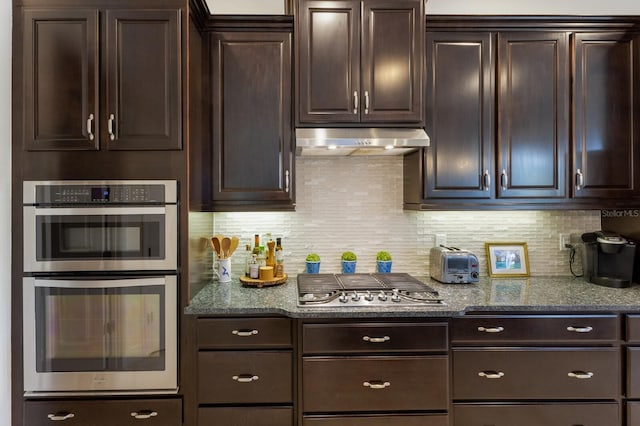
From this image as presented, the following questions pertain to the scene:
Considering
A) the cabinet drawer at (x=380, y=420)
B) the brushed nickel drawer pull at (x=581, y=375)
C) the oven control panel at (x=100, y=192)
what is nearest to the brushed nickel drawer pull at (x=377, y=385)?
the cabinet drawer at (x=380, y=420)

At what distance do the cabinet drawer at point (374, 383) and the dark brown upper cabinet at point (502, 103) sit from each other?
1192mm

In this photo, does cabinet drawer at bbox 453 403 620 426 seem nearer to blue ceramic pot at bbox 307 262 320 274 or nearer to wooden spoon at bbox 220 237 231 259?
blue ceramic pot at bbox 307 262 320 274

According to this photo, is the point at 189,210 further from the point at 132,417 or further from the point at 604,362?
the point at 604,362

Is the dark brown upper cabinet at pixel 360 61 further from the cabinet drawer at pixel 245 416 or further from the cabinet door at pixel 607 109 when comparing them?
the cabinet drawer at pixel 245 416

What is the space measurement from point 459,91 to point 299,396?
1937 mm

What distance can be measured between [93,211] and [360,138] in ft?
4.60

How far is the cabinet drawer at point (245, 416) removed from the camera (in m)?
1.79

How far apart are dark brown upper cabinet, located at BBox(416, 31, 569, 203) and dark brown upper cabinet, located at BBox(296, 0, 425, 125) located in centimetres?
15

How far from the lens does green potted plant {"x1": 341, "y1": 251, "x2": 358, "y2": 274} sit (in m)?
2.48

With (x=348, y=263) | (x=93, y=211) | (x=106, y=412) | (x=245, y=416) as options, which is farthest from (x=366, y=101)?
(x=106, y=412)

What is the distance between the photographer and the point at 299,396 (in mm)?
1782

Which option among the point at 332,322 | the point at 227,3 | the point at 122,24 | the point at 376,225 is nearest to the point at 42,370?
the point at 332,322

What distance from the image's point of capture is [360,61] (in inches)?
83.3

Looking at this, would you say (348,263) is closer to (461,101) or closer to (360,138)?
(360,138)
